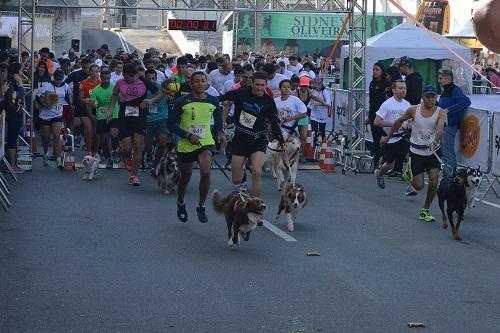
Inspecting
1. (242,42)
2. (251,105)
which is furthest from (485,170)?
(242,42)

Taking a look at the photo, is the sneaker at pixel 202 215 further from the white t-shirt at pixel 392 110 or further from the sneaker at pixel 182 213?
the white t-shirt at pixel 392 110

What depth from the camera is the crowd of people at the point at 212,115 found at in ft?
41.0

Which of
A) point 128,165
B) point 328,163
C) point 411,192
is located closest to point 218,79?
point 328,163

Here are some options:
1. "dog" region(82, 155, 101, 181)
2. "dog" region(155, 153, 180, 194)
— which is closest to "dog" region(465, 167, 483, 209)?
"dog" region(155, 153, 180, 194)

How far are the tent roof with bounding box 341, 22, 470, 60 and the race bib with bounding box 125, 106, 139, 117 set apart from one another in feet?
35.0

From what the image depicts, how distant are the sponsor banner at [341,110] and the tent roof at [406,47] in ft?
9.27

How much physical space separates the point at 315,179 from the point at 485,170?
11.1 ft

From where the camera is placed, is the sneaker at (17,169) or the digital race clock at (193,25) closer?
the sneaker at (17,169)

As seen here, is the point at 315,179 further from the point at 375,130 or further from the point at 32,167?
the point at 32,167

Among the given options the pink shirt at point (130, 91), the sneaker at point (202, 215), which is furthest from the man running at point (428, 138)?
the pink shirt at point (130, 91)

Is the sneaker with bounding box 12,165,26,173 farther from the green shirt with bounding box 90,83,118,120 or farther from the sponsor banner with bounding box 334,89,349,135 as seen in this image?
the sponsor banner with bounding box 334,89,349,135

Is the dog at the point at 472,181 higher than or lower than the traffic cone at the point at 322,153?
higher

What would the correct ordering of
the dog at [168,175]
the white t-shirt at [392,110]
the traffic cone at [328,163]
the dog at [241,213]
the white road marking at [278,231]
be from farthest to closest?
the traffic cone at [328,163], the white t-shirt at [392,110], the dog at [168,175], the white road marking at [278,231], the dog at [241,213]

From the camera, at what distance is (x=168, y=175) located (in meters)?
15.9
